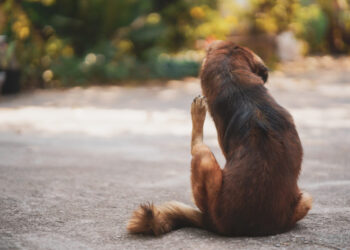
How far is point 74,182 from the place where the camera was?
461 centimetres

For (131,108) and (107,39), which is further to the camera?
(107,39)

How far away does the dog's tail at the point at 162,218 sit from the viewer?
3.03m

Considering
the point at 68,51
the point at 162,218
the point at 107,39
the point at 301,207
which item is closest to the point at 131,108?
the point at 107,39

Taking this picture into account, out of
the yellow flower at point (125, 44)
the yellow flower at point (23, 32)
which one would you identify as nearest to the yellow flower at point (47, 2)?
the yellow flower at point (23, 32)

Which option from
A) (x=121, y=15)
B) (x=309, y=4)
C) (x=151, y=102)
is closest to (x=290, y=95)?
(x=151, y=102)

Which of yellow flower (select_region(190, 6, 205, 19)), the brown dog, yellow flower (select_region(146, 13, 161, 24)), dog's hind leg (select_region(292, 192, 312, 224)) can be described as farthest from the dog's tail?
yellow flower (select_region(190, 6, 205, 19))

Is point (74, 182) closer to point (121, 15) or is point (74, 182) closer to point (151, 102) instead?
point (151, 102)

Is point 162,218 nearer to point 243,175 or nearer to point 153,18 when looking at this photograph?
point 243,175

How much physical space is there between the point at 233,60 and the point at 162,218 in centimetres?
128

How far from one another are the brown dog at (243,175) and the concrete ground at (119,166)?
3.6 inches

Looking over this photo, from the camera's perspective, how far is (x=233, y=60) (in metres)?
3.55

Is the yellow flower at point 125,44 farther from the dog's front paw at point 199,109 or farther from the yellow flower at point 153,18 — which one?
the dog's front paw at point 199,109

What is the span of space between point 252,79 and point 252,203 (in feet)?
3.22

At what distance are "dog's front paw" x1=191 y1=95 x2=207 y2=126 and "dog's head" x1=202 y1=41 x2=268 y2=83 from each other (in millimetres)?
278
